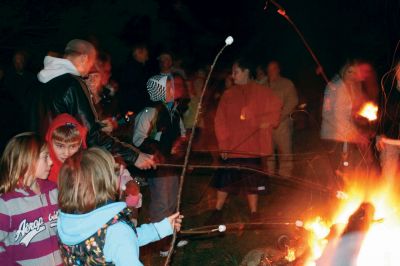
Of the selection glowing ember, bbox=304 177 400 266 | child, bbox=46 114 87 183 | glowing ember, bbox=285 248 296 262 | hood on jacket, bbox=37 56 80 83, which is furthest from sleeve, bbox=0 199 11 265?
glowing ember, bbox=285 248 296 262

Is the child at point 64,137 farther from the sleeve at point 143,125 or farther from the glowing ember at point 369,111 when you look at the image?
the glowing ember at point 369,111

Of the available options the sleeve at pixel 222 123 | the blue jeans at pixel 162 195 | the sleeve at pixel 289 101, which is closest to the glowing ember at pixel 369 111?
the sleeve at pixel 289 101

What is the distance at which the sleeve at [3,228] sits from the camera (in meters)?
3.22

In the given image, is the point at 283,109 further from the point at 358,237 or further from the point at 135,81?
the point at 358,237

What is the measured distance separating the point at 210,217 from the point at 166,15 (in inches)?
401

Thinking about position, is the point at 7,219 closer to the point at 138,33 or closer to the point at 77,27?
the point at 77,27

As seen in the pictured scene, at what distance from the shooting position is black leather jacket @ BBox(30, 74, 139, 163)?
4176mm

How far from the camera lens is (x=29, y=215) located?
11.0ft

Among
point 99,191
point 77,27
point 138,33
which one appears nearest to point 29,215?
point 99,191

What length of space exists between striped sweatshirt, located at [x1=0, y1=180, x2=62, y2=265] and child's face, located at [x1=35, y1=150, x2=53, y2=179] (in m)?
0.08

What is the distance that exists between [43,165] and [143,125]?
209 cm

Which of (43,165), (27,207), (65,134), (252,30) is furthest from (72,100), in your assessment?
(252,30)

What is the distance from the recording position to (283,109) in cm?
829

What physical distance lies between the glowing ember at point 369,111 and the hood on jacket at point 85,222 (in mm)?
4296
